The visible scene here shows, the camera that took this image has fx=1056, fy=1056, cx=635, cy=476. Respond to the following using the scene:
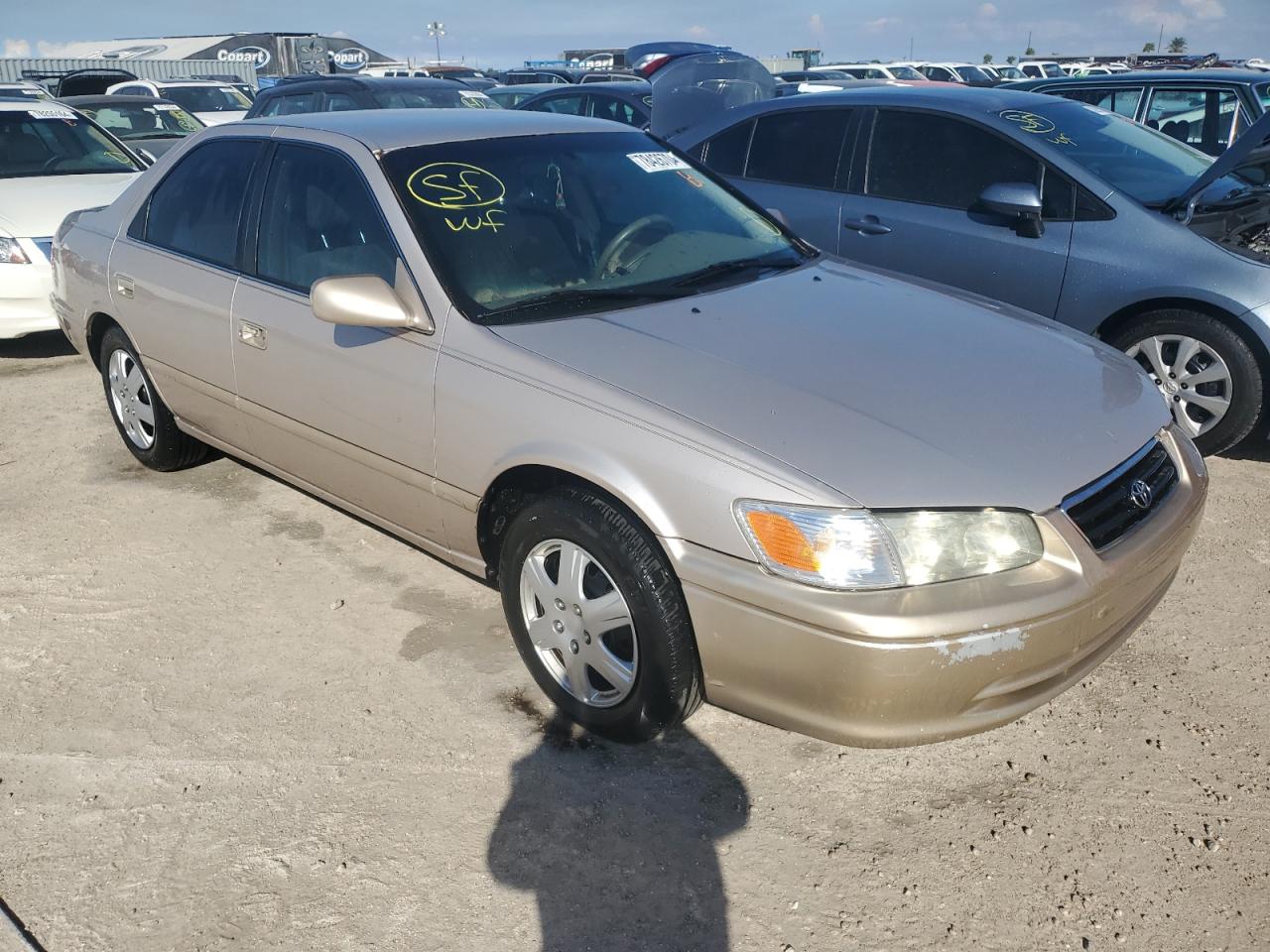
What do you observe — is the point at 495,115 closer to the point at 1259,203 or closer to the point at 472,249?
the point at 472,249

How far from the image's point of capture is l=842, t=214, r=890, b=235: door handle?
5277 millimetres

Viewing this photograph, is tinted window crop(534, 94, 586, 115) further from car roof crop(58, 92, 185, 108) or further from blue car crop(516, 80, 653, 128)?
car roof crop(58, 92, 185, 108)

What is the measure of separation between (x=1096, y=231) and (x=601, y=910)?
12.6 feet

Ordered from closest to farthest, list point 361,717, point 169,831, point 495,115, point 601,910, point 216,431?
point 601,910
point 169,831
point 361,717
point 495,115
point 216,431

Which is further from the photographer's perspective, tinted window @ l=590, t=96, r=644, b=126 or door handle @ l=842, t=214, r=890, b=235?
tinted window @ l=590, t=96, r=644, b=126

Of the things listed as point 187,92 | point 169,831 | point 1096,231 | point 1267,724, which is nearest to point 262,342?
point 169,831

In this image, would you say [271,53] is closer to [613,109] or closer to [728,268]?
[613,109]

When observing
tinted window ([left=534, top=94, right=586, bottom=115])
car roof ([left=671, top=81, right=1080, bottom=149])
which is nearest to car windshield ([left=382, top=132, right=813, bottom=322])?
car roof ([left=671, top=81, right=1080, bottom=149])

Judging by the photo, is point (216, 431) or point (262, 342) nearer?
point (262, 342)

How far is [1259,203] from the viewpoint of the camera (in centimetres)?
489

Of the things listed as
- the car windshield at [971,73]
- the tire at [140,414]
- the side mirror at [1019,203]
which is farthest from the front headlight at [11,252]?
the car windshield at [971,73]

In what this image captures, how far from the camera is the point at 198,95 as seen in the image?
1642 centimetres

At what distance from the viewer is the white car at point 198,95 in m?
16.1

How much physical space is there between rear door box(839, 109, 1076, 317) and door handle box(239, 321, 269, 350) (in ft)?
10.1
